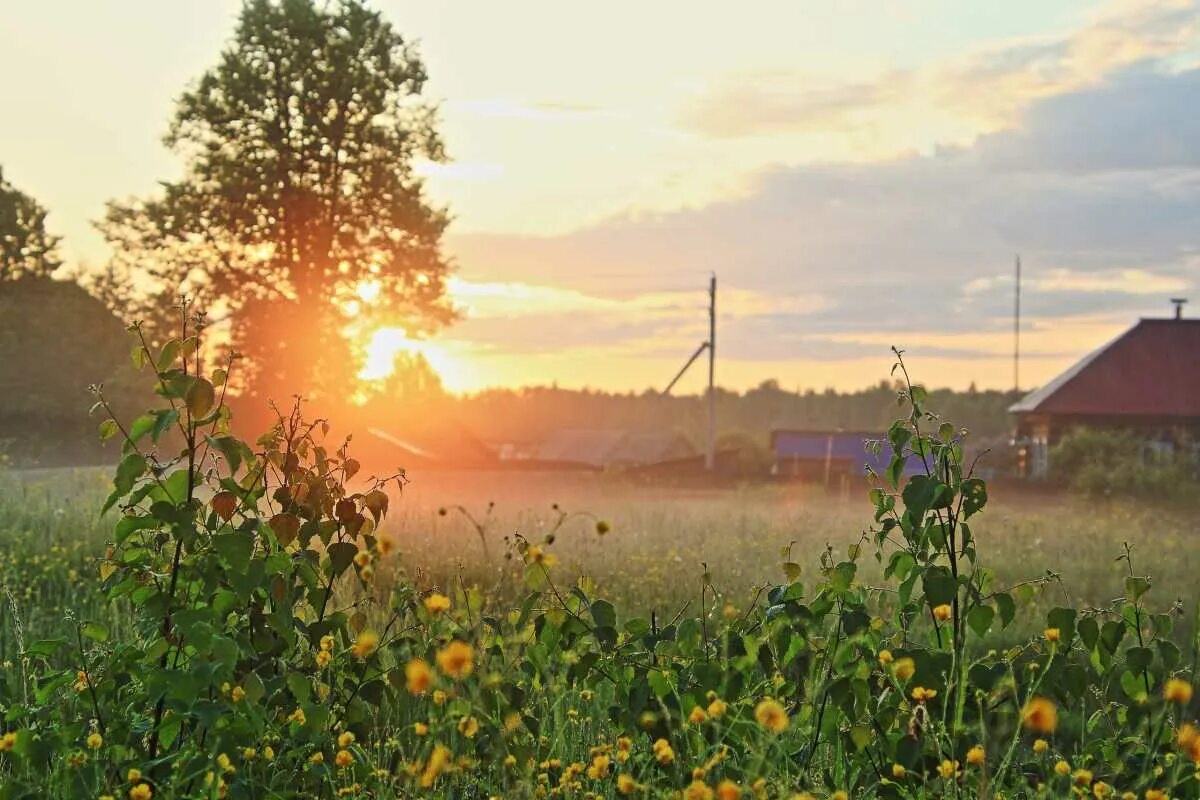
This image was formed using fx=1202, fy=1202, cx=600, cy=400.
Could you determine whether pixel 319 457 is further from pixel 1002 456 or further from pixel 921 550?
pixel 1002 456

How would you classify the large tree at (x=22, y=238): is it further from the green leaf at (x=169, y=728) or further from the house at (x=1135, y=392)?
the green leaf at (x=169, y=728)

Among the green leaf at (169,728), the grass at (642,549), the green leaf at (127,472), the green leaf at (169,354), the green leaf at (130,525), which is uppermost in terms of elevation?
the green leaf at (169,354)

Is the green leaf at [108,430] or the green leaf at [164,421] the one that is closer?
the green leaf at [164,421]

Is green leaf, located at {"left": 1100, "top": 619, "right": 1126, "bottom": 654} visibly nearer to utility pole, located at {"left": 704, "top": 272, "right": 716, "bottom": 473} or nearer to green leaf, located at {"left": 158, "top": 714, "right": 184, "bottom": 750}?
green leaf, located at {"left": 158, "top": 714, "right": 184, "bottom": 750}

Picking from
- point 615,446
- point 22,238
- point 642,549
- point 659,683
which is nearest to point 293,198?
point 22,238

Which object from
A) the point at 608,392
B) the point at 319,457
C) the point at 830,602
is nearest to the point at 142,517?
the point at 319,457

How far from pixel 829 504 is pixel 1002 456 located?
2470 centimetres

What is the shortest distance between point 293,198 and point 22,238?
1302cm

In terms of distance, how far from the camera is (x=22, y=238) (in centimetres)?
3759

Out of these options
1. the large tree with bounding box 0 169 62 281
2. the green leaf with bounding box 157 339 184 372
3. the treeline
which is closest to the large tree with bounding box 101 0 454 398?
the large tree with bounding box 0 169 62 281

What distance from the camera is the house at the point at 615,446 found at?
2462 inches

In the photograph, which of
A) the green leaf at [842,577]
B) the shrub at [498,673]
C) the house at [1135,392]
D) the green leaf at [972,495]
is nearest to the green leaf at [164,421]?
the shrub at [498,673]

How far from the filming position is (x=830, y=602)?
3.85 metres

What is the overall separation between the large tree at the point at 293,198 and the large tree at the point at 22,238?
8.25 metres
